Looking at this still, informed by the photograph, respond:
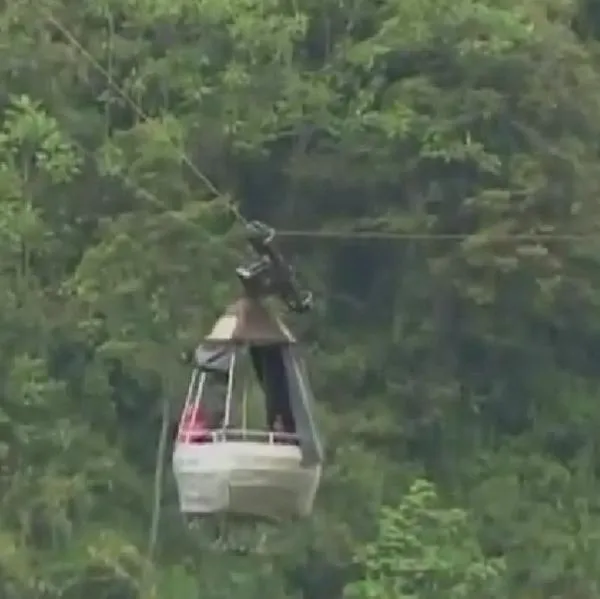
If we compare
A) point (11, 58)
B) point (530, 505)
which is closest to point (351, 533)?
point (530, 505)

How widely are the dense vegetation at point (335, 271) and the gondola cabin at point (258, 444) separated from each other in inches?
414

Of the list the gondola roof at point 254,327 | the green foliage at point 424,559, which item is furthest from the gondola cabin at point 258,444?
the green foliage at point 424,559

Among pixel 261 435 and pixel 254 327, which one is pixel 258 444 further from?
pixel 254 327

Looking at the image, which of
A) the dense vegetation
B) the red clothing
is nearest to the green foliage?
the dense vegetation

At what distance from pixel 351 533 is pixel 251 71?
357 centimetres

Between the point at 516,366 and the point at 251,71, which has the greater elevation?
the point at 251,71

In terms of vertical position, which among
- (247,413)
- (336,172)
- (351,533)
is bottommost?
(351,533)

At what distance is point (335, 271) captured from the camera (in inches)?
734

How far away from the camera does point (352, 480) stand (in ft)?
54.1

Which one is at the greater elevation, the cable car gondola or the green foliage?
the cable car gondola

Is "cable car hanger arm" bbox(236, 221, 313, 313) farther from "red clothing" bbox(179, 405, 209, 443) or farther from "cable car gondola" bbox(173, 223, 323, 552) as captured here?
"red clothing" bbox(179, 405, 209, 443)

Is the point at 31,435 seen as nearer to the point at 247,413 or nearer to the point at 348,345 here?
the point at 348,345

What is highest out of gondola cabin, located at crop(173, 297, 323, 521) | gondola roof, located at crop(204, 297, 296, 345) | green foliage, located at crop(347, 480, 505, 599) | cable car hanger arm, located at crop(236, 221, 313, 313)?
cable car hanger arm, located at crop(236, 221, 313, 313)

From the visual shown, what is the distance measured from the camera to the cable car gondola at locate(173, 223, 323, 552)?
5.06 meters
